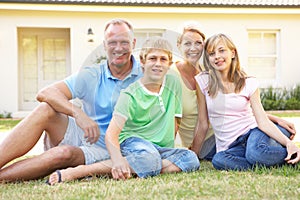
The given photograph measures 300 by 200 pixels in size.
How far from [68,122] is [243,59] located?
35.0ft

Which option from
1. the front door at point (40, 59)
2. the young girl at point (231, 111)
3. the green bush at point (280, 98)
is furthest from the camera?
the front door at point (40, 59)

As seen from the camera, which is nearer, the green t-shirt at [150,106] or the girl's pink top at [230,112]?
the green t-shirt at [150,106]

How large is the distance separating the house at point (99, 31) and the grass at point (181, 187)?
8986mm

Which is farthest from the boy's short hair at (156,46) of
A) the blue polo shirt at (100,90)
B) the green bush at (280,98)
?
the green bush at (280,98)

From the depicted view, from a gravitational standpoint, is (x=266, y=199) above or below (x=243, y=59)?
below

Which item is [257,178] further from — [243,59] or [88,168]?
[243,59]

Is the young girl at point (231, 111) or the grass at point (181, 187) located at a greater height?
the young girl at point (231, 111)

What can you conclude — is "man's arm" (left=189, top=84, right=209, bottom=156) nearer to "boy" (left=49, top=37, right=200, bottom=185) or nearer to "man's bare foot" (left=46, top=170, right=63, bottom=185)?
"boy" (left=49, top=37, right=200, bottom=185)

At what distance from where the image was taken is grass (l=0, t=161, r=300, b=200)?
2793 millimetres

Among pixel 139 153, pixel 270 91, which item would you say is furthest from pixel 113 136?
pixel 270 91

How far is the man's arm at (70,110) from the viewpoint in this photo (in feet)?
11.1

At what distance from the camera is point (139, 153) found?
3.37 m

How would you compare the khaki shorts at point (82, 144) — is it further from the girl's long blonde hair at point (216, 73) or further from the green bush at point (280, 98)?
the green bush at point (280, 98)

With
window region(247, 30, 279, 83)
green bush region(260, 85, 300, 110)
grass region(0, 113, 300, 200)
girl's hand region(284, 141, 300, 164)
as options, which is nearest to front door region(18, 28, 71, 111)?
window region(247, 30, 279, 83)
